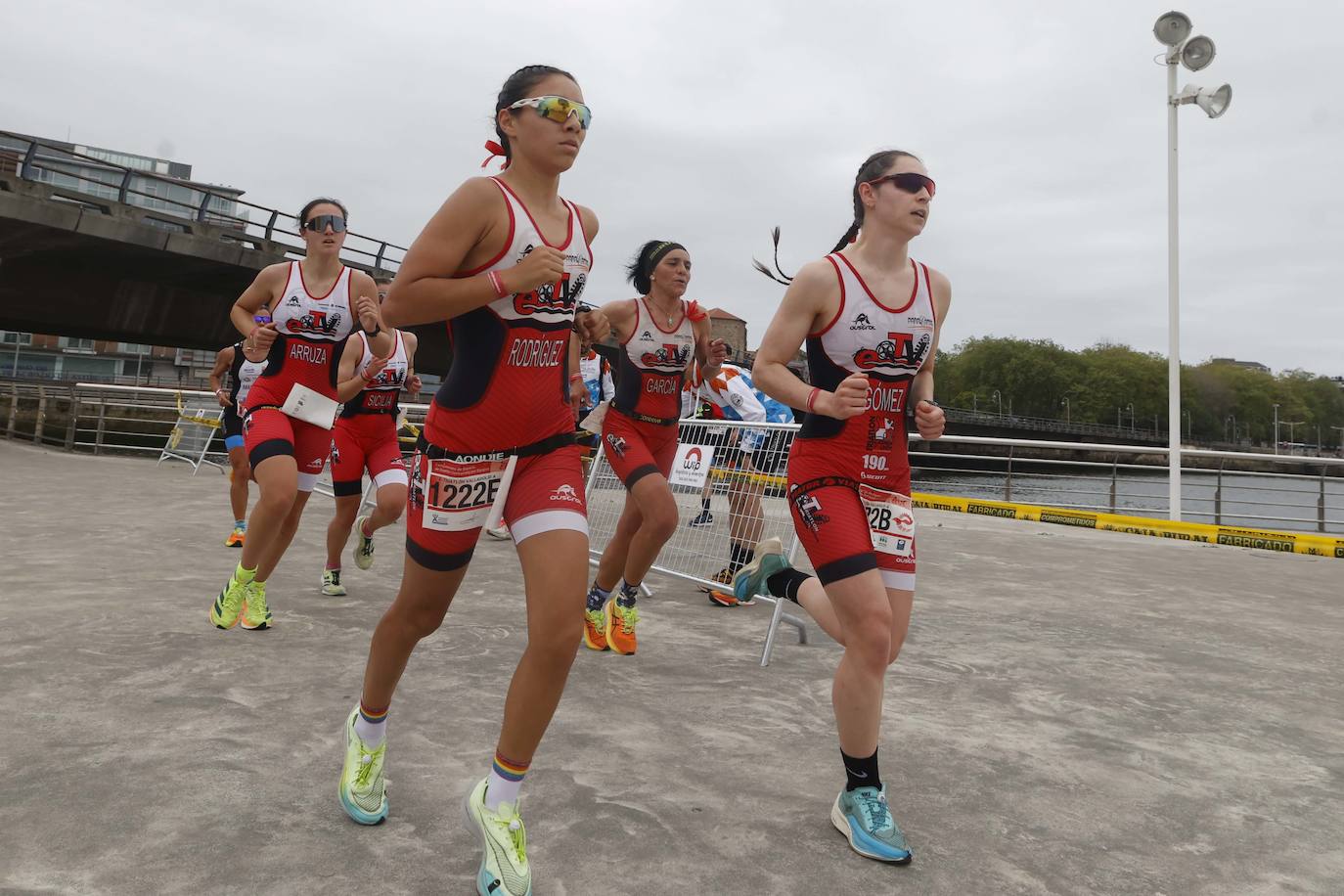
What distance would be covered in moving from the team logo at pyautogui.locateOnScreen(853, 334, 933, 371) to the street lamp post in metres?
11.5

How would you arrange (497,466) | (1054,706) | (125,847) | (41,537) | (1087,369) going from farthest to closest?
(1087,369) → (41,537) → (1054,706) → (497,466) → (125,847)

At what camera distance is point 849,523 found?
300 cm

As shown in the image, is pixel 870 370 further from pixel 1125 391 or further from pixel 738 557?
pixel 1125 391

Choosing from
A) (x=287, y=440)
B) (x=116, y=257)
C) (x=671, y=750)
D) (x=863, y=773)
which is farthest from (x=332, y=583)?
(x=116, y=257)

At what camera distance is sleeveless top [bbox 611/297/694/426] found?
5.36m

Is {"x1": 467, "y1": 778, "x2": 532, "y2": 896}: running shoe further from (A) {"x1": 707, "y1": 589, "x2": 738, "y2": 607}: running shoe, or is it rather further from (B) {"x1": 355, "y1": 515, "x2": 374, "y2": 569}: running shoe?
(B) {"x1": 355, "y1": 515, "x2": 374, "y2": 569}: running shoe

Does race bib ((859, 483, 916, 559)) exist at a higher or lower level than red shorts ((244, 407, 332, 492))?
lower

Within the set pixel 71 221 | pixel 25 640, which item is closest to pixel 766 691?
pixel 25 640

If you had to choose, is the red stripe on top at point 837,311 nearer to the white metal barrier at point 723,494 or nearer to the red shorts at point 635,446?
the red shorts at point 635,446

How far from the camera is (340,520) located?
5844mm

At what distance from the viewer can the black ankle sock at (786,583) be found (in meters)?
3.71

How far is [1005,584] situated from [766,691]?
3990 mm

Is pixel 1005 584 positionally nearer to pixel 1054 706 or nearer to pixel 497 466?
pixel 1054 706

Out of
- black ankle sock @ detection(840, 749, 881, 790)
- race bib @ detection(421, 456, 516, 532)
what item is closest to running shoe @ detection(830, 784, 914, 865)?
black ankle sock @ detection(840, 749, 881, 790)
